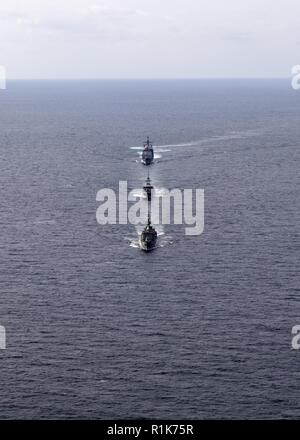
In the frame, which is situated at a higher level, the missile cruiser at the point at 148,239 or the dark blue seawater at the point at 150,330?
the missile cruiser at the point at 148,239

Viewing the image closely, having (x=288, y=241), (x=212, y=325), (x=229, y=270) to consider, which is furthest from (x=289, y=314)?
(x=288, y=241)

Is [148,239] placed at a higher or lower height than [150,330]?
higher

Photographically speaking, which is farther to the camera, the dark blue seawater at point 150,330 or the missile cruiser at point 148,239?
the missile cruiser at point 148,239

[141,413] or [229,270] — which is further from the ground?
[229,270]

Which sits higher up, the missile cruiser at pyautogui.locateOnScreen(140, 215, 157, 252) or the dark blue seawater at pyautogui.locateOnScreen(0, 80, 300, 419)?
the missile cruiser at pyautogui.locateOnScreen(140, 215, 157, 252)

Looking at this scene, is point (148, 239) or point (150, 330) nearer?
point (150, 330)

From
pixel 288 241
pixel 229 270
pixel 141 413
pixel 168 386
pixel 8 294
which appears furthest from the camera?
pixel 288 241

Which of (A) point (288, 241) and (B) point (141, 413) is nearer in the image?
(B) point (141, 413)

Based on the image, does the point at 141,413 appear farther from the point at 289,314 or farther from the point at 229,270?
the point at 229,270
